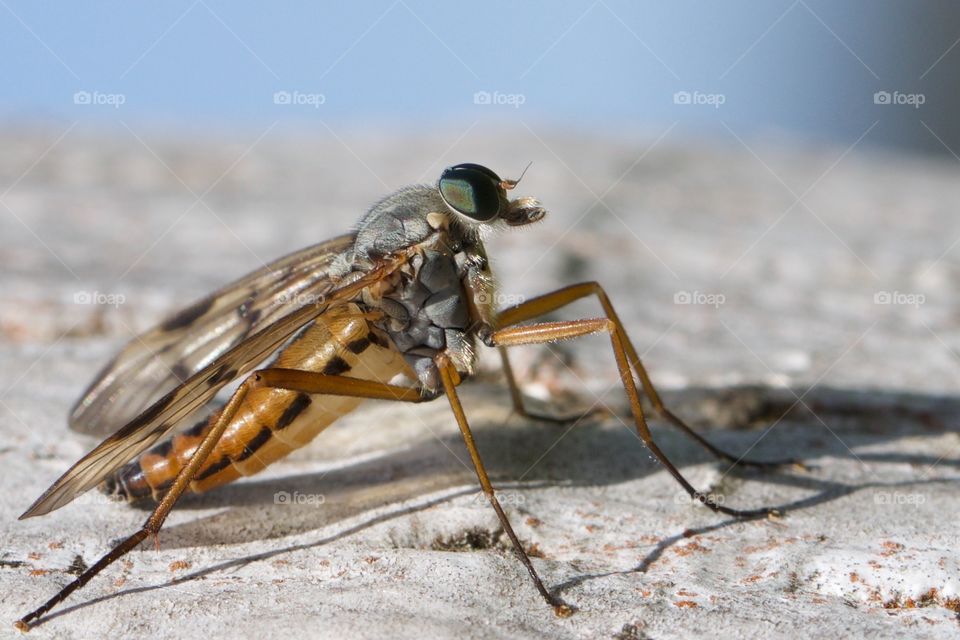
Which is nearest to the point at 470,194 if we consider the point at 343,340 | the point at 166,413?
the point at 343,340

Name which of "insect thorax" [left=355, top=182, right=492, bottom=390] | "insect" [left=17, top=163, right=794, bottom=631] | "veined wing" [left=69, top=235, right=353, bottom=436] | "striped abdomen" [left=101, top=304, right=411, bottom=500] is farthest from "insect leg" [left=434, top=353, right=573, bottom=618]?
"veined wing" [left=69, top=235, right=353, bottom=436]

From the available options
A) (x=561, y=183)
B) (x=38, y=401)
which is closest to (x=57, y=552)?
(x=38, y=401)

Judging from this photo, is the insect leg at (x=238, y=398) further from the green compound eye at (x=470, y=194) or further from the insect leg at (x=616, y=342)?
the green compound eye at (x=470, y=194)

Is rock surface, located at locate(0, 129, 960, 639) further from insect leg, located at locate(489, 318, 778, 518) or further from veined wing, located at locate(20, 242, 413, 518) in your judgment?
veined wing, located at locate(20, 242, 413, 518)

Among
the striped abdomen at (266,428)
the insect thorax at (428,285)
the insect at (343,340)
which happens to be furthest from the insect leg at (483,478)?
the striped abdomen at (266,428)

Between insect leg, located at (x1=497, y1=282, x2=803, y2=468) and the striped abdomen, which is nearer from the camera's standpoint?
the striped abdomen

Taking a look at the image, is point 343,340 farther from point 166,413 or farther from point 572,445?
point 572,445

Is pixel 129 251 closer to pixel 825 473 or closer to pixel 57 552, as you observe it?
pixel 57 552
